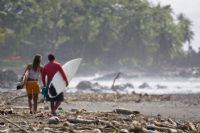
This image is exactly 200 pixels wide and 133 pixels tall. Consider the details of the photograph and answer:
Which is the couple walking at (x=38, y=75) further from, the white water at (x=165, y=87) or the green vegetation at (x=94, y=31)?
the green vegetation at (x=94, y=31)

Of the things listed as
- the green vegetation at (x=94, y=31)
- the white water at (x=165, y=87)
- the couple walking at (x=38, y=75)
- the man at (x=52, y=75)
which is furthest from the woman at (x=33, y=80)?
the green vegetation at (x=94, y=31)

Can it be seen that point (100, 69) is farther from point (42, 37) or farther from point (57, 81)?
point (57, 81)

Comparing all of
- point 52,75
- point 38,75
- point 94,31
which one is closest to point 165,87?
point 94,31

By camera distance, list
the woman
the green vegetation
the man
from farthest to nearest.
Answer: the green vegetation < the woman < the man

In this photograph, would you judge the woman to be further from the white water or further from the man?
the white water

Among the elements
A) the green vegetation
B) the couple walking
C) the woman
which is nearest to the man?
the couple walking

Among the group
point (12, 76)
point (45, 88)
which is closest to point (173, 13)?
point (12, 76)

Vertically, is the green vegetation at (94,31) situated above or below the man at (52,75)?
above

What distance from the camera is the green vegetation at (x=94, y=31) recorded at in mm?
72875

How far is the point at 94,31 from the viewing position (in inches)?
3255

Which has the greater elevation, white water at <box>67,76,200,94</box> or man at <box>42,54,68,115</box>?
white water at <box>67,76,200,94</box>

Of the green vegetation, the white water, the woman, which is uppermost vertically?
the green vegetation

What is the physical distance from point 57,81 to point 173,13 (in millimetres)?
101532

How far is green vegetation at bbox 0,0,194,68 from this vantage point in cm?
7288
